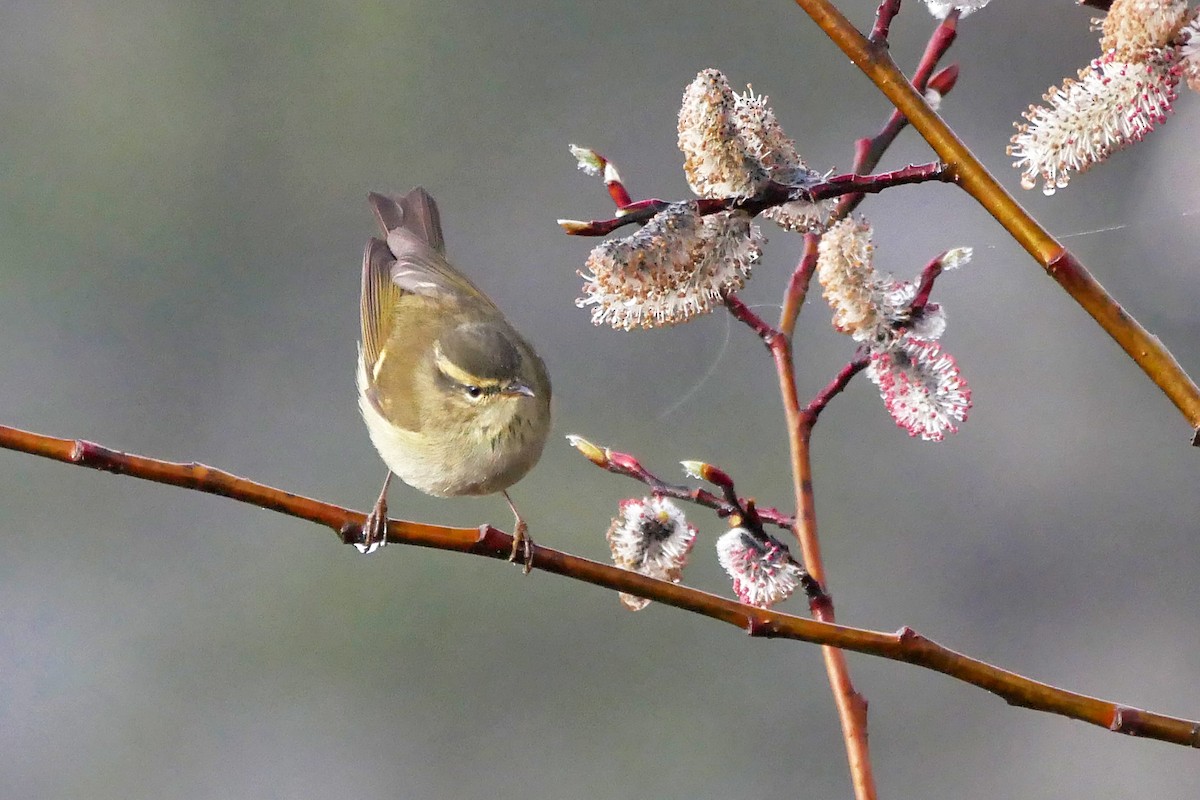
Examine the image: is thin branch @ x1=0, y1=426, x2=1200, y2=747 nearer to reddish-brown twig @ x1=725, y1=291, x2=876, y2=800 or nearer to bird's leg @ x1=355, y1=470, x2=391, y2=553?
bird's leg @ x1=355, y1=470, x2=391, y2=553

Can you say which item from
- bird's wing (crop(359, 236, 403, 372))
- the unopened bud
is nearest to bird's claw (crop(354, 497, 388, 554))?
the unopened bud

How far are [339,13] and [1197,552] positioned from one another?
1.86 m

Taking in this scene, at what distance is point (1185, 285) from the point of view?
184 centimetres

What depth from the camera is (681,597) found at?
53 centimetres

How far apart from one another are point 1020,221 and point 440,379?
23.4 inches

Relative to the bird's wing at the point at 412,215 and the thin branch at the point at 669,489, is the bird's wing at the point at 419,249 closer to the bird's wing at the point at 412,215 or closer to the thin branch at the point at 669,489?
the bird's wing at the point at 412,215

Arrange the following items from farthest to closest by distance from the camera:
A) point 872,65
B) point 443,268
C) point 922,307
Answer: point 443,268 < point 922,307 < point 872,65

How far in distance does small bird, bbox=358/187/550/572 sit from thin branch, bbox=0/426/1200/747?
0.26 metres

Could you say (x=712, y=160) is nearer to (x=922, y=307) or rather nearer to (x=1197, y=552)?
(x=922, y=307)

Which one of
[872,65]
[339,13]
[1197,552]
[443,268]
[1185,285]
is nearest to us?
[872,65]

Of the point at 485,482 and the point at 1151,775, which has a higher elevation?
the point at 1151,775

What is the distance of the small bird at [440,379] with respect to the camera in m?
0.93

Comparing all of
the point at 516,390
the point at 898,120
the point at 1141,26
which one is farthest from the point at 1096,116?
the point at 516,390

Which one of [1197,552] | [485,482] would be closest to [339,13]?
[485,482]
